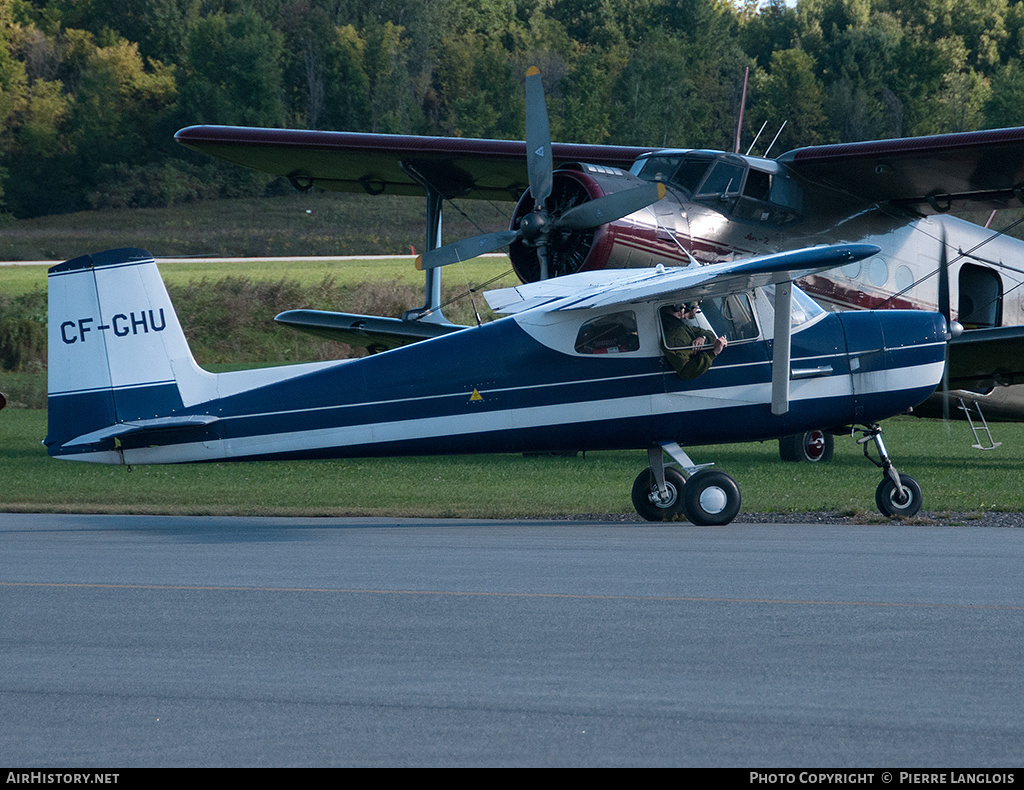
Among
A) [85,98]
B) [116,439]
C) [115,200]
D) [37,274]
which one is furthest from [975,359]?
[85,98]

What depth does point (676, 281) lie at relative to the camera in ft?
39.5

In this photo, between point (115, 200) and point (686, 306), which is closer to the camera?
point (686, 306)

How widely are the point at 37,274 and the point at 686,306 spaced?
156ft

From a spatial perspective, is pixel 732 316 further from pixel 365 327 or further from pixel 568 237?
pixel 365 327

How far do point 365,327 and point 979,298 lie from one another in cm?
999

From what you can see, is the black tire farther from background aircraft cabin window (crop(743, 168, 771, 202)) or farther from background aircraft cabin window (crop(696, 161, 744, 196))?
background aircraft cabin window (crop(696, 161, 744, 196))

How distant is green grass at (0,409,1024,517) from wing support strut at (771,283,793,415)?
191 cm

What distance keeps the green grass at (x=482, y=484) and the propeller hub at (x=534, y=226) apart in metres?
3.47

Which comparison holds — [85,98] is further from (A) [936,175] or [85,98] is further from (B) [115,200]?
(A) [936,175]

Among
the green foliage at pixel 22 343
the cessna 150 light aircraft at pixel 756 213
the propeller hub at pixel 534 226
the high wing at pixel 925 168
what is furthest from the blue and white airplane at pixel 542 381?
the green foliage at pixel 22 343

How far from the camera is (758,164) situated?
61.8 ft

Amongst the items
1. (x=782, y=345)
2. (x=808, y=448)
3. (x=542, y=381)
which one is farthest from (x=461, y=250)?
(x=808, y=448)

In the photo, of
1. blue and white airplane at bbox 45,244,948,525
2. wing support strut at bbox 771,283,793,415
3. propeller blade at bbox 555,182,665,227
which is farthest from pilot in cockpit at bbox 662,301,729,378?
propeller blade at bbox 555,182,665,227

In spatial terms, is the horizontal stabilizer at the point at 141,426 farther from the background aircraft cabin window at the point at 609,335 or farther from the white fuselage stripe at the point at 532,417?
the background aircraft cabin window at the point at 609,335
